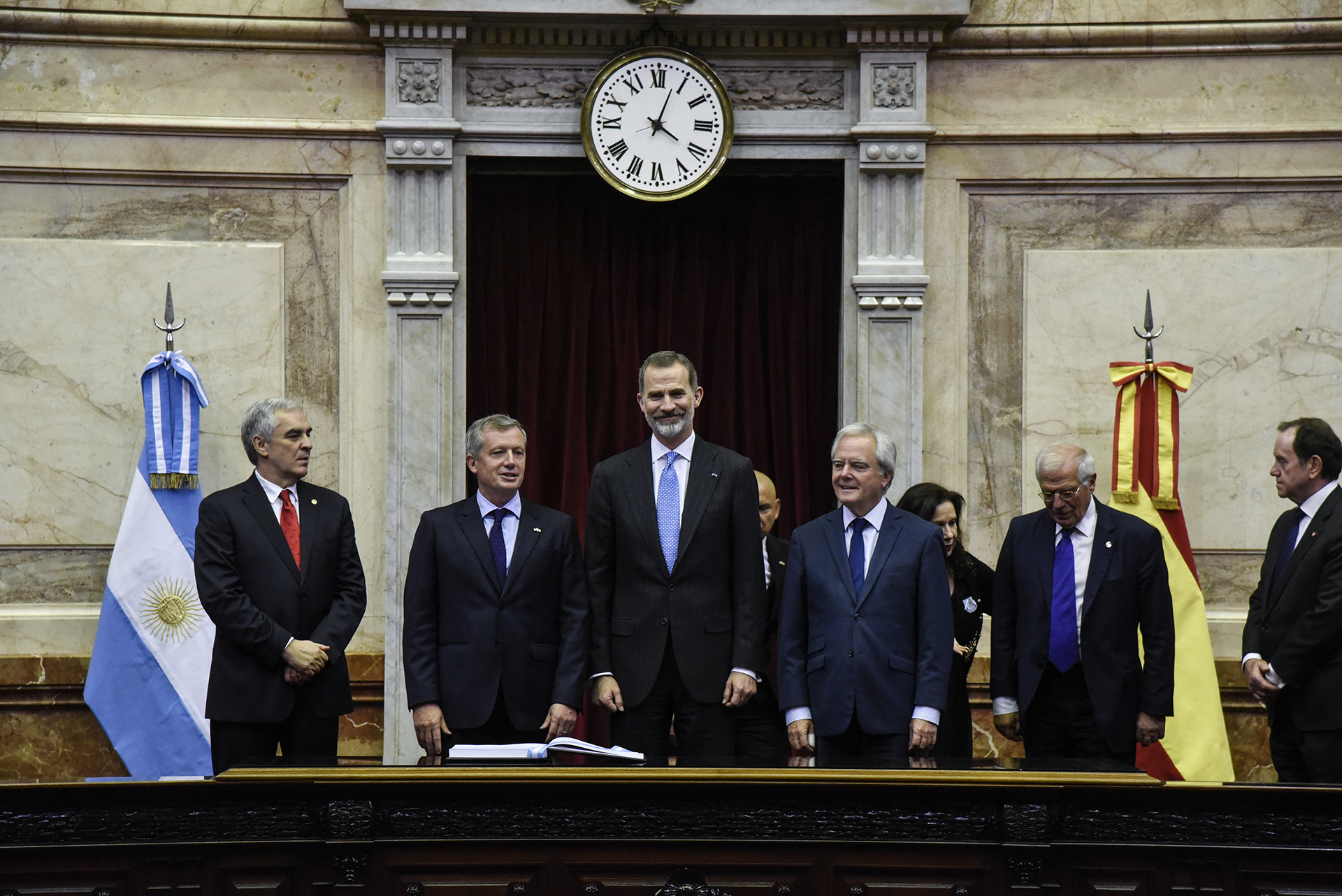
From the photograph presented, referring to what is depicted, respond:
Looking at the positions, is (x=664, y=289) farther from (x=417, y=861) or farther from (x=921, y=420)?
(x=417, y=861)

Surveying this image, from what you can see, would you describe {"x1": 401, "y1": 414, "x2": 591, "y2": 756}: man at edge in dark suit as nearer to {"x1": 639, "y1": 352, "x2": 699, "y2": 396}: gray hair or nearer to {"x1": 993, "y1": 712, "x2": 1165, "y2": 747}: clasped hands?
{"x1": 639, "y1": 352, "x2": 699, "y2": 396}: gray hair

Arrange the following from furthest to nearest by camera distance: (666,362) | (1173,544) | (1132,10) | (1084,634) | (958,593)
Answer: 1. (1132,10)
2. (1173,544)
3. (958,593)
4. (1084,634)
5. (666,362)

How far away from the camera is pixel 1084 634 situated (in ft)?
14.3

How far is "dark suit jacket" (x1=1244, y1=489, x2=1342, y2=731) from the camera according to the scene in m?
4.40

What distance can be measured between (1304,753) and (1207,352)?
196 cm

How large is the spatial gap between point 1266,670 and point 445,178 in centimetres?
368

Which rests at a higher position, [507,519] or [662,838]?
[507,519]

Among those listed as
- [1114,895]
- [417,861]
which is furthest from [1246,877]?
[417,861]

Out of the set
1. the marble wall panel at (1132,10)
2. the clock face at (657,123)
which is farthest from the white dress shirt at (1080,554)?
the marble wall panel at (1132,10)

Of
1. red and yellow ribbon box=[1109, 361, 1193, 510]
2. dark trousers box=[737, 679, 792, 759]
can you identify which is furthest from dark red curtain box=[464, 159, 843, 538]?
dark trousers box=[737, 679, 792, 759]

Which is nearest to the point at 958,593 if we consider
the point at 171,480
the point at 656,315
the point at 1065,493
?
the point at 1065,493

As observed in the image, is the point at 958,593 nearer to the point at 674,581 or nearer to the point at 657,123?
the point at 674,581

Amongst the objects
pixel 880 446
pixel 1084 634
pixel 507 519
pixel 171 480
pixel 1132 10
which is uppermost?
pixel 1132 10

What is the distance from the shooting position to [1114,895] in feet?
11.2
